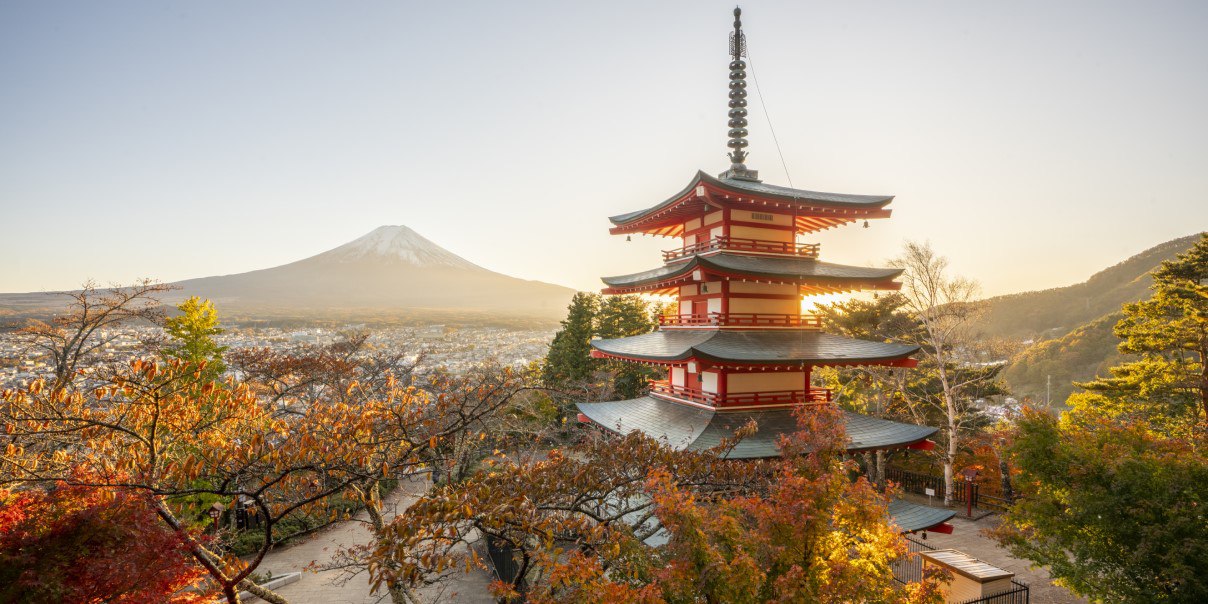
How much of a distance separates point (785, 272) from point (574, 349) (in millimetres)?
17375

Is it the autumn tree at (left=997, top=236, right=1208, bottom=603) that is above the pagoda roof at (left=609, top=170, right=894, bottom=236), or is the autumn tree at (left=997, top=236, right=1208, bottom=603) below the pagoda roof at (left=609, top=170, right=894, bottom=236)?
below

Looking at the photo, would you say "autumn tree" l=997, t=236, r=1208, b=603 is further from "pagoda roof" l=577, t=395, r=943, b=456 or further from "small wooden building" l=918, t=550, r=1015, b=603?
"pagoda roof" l=577, t=395, r=943, b=456

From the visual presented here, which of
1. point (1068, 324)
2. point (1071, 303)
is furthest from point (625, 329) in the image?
point (1071, 303)

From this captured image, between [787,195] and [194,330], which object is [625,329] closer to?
[787,195]

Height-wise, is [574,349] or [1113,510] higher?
[574,349]

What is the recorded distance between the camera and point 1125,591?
8531 millimetres

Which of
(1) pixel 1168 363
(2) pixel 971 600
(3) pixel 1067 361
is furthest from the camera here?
(3) pixel 1067 361

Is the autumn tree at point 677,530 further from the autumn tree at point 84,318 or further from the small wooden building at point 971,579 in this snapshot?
the autumn tree at point 84,318

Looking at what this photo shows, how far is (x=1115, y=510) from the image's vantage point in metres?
8.54

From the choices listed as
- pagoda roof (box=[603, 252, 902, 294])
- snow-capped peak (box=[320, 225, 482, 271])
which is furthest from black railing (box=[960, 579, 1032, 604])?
snow-capped peak (box=[320, 225, 482, 271])

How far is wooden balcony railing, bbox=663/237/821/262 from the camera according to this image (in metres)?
13.1

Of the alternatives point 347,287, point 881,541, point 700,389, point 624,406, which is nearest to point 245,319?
point 347,287

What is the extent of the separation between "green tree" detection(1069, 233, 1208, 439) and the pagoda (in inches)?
400

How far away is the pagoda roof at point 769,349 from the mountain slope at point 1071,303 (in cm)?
5845
